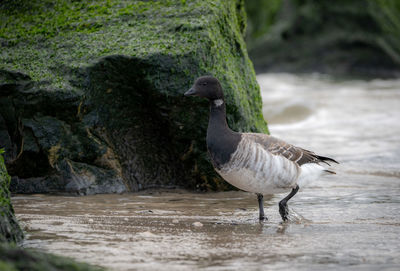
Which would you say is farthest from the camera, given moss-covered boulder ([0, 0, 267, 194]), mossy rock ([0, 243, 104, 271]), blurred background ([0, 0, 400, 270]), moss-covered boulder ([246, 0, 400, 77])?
moss-covered boulder ([246, 0, 400, 77])

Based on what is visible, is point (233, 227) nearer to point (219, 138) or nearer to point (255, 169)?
point (255, 169)

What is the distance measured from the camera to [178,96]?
25.0 feet

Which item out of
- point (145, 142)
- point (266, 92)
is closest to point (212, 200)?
point (145, 142)

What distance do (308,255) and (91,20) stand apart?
5.10 meters

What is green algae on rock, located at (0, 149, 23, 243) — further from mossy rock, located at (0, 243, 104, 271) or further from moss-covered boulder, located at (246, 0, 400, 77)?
moss-covered boulder, located at (246, 0, 400, 77)

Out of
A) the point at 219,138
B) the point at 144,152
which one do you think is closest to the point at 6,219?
the point at 219,138

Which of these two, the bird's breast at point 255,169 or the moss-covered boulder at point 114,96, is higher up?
the moss-covered boulder at point 114,96

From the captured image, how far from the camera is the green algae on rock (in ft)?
A: 15.7

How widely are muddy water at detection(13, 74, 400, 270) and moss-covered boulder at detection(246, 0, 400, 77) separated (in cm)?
1821

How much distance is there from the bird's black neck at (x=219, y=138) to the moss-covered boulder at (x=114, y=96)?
32.1 inches

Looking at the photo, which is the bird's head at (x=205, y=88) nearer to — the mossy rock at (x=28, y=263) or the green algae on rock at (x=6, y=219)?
the green algae on rock at (x=6, y=219)

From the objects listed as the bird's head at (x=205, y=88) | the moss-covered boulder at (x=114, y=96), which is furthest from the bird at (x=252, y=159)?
the moss-covered boulder at (x=114, y=96)

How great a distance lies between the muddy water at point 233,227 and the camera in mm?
4816

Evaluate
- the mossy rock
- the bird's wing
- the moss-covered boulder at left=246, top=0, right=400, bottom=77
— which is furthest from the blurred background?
the moss-covered boulder at left=246, top=0, right=400, bottom=77
